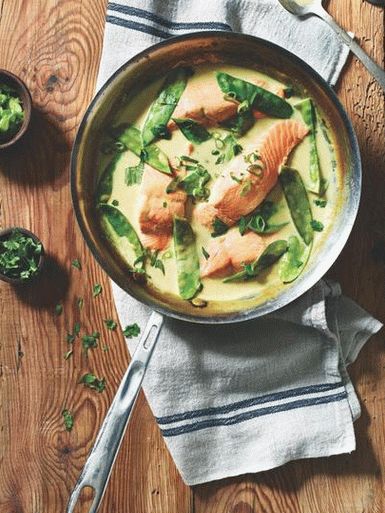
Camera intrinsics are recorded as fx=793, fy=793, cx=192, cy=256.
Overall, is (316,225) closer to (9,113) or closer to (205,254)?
(205,254)

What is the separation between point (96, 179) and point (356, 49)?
82 centimetres

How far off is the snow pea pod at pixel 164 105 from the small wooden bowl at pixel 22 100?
1.08ft

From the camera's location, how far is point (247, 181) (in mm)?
2139

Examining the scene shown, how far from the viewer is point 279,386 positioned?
2271 millimetres

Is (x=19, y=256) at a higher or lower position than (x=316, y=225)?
lower

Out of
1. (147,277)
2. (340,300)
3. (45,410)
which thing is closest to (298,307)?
(340,300)

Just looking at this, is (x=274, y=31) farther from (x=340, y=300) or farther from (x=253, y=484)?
(x=253, y=484)

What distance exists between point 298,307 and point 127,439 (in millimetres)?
625

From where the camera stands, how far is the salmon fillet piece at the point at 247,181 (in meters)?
2.14

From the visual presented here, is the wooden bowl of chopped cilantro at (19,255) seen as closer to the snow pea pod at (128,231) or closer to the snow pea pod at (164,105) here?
the snow pea pod at (128,231)

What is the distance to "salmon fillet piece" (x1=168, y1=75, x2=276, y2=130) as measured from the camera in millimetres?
2184

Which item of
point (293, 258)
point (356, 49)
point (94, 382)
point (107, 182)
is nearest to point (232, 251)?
point (293, 258)

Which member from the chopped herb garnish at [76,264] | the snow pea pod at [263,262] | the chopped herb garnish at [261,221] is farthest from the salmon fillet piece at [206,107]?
the chopped herb garnish at [76,264]

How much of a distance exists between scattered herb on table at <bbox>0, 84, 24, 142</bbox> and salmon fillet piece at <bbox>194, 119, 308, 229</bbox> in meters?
0.57
